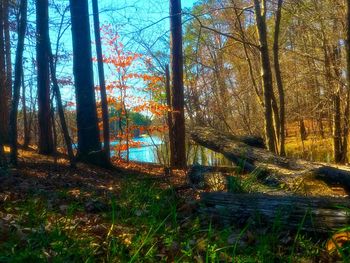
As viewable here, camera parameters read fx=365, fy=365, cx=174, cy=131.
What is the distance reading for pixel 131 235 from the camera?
11.1 ft

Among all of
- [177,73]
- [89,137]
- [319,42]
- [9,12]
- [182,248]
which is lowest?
[182,248]

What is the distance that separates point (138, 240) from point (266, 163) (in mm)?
4525

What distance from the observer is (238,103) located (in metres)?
23.0

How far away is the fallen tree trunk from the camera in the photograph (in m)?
5.56

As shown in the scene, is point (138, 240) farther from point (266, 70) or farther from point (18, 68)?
point (266, 70)

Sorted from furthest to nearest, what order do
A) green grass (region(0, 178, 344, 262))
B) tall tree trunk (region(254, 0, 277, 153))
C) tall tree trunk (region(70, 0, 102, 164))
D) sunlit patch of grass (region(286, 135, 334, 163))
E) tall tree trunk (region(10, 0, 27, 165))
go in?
sunlit patch of grass (region(286, 135, 334, 163)), tall tree trunk (region(254, 0, 277, 153)), tall tree trunk (region(70, 0, 102, 164)), tall tree trunk (region(10, 0, 27, 165)), green grass (region(0, 178, 344, 262))

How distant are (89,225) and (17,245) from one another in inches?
36.9

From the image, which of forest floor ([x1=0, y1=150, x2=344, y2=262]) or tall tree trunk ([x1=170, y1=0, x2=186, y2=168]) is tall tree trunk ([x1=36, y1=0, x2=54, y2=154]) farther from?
forest floor ([x1=0, y1=150, x2=344, y2=262])

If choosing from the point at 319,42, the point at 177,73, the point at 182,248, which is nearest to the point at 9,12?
the point at 177,73

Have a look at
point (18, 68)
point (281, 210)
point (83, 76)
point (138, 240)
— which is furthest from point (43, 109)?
point (281, 210)

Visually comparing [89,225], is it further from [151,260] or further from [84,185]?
[84,185]

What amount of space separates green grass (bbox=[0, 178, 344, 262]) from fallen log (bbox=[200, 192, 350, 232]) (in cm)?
12

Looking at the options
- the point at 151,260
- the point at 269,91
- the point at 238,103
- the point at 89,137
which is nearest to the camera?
the point at 151,260

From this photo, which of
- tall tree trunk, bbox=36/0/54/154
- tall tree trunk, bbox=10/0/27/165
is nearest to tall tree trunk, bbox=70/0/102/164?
tall tree trunk, bbox=10/0/27/165
